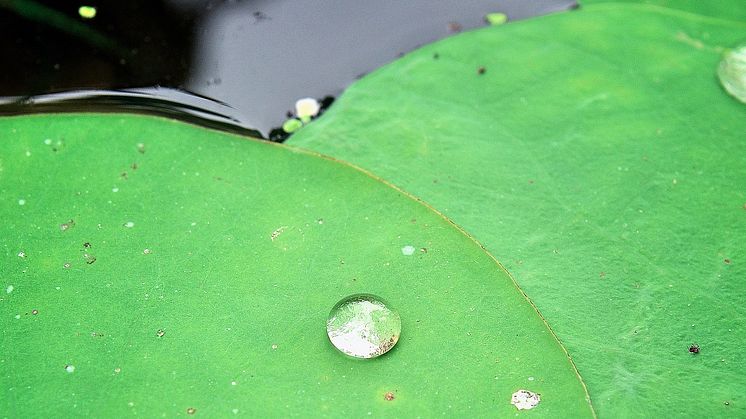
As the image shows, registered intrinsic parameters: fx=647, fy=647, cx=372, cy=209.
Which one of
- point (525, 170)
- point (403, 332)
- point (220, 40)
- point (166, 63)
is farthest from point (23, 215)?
point (525, 170)

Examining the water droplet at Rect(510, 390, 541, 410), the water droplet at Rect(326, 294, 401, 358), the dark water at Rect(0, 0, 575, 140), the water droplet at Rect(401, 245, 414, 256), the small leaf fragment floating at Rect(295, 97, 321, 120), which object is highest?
the dark water at Rect(0, 0, 575, 140)

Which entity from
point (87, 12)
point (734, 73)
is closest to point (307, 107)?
point (87, 12)

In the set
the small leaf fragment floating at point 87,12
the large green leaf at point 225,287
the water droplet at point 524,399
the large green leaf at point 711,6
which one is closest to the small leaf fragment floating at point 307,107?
the large green leaf at point 225,287

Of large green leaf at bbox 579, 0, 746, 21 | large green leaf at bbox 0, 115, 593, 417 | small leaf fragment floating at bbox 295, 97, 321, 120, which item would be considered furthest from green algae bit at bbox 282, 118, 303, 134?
large green leaf at bbox 579, 0, 746, 21

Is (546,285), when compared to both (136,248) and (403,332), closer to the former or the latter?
(403,332)

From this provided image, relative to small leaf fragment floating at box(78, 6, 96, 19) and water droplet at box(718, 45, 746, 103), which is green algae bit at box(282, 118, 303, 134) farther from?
water droplet at box(718, 45, 746, 103)
